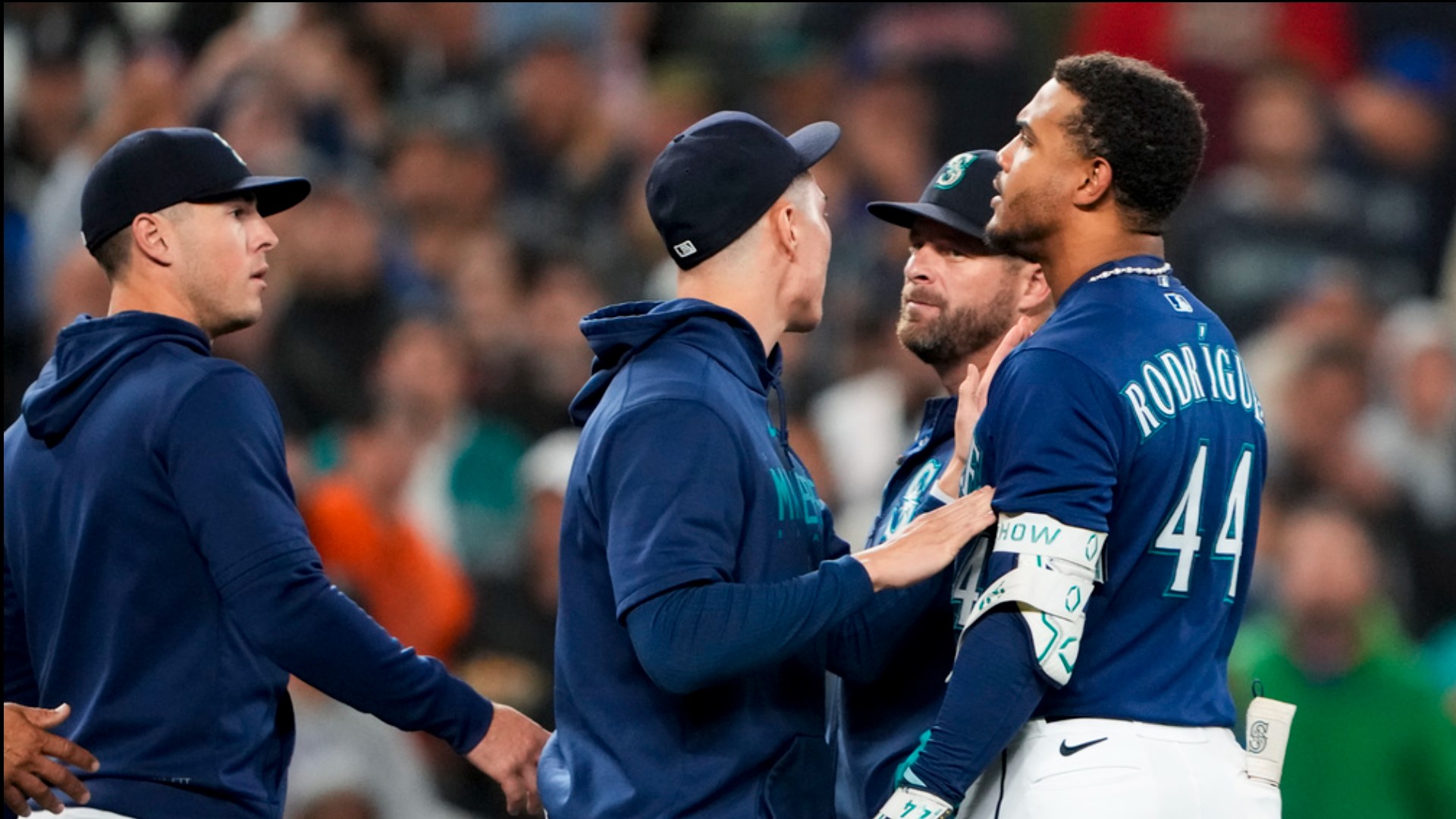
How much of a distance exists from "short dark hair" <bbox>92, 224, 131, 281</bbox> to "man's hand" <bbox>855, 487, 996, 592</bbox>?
1452 millimetres

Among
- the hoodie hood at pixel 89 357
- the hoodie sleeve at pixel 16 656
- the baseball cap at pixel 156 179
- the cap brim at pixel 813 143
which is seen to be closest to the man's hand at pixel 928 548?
the cap brim at pixel 813 143

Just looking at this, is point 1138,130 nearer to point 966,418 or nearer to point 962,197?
point 966,418

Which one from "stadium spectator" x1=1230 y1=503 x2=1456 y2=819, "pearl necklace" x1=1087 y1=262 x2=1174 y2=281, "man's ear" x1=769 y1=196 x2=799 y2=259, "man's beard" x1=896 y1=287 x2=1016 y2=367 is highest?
"man's ear" x1=769 y1=196 x2=799 y2=259

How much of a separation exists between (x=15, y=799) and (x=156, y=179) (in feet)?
3.61

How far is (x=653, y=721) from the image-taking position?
2.62 meters

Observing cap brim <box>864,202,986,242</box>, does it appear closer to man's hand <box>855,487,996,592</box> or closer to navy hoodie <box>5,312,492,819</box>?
man's hand <box>855,487,996,592</box>

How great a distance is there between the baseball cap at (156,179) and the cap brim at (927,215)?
118 centimetres

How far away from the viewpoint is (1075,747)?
8.37 feet

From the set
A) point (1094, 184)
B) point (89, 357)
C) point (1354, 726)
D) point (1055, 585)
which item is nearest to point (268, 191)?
point (89, 357)

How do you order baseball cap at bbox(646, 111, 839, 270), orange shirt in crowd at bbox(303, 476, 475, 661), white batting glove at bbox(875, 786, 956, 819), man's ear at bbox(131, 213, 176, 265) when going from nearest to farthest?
1. white batting glove at bbox(875, 786, 956, 819)
2. baseball cap at bbox(646, 111, 839, 270)
3. man's ear at bbox(131, 213, 176, 265)
4. orange shirt in crowd at bbox(303, 476, 475, 661)

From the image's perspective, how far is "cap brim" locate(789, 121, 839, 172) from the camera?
9.71 feet

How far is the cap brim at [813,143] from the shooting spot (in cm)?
296

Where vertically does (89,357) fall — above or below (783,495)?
above

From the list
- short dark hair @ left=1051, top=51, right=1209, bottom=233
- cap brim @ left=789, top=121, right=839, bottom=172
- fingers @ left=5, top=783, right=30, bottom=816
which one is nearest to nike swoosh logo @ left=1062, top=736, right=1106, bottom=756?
short dark hair @ left=1051, top=51, right=1209, bottom=233
